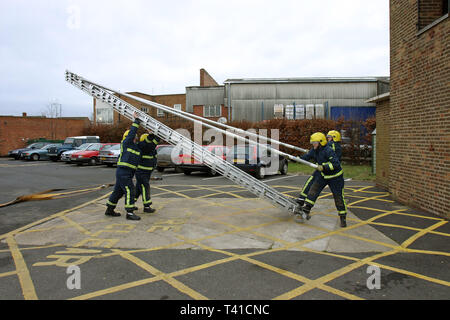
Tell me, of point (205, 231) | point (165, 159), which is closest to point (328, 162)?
point (205, 231)

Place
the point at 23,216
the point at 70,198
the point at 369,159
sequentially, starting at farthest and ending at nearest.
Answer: the point at 369,159 → the point at 70,198 → the point at 23,216

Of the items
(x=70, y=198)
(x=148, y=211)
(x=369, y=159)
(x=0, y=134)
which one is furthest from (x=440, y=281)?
(x=0, y=134)

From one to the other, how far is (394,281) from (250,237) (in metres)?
2.36

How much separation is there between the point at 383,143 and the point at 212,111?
2420cm

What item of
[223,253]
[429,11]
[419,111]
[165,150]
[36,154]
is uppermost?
[429,11]

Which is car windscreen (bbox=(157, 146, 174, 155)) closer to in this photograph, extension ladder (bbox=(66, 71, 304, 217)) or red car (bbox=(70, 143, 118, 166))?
red car (bbox=(70, 143, 118, 166))

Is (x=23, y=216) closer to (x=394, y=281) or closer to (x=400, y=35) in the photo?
(x=394, y=281)

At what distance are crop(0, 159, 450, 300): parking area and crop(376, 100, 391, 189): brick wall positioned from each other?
8.65ft

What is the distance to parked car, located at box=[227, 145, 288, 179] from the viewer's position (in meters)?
13.2

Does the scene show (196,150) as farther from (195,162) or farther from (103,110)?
(103,110)

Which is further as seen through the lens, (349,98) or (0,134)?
(0,134)

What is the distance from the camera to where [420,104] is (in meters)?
7.21

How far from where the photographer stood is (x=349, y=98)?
30.4 meters
